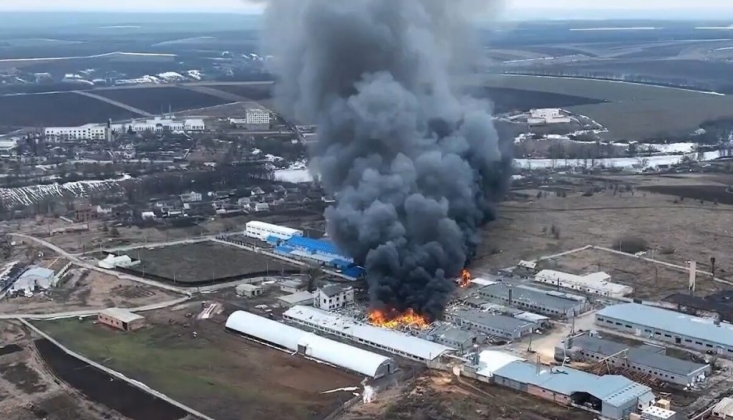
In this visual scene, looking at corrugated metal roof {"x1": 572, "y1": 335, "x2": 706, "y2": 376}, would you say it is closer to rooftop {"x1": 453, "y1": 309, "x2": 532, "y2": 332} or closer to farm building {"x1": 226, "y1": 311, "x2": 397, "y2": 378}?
rooftop {"x1": 453, "y1": 309, "x2": 532, "y2": 332}

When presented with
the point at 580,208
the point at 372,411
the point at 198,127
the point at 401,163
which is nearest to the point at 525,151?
the point at 580,208

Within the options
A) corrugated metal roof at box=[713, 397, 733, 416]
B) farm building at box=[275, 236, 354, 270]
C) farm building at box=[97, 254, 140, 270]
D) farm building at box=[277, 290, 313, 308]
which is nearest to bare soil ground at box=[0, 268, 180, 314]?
farm building at box=[97, 254, 140, 270]

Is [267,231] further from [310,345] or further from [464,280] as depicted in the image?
[310,345]

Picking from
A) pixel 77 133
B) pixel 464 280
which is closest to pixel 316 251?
pixel 464 280

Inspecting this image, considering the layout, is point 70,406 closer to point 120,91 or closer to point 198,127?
point 198,127

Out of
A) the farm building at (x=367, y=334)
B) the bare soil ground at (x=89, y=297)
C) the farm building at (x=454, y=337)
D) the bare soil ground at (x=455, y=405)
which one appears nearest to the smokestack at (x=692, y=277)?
the farm building at (x=454, y=337)
